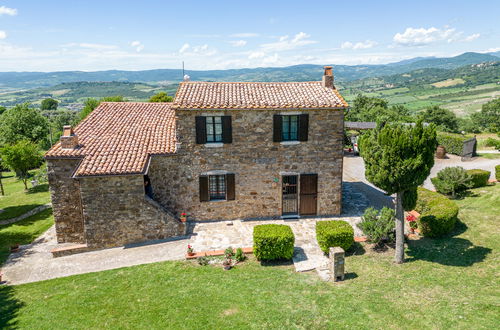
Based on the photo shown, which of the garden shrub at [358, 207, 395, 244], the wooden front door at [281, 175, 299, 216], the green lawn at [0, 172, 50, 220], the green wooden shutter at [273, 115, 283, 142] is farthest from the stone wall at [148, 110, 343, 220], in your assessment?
the green lawn at [0, 172, 50, 220]

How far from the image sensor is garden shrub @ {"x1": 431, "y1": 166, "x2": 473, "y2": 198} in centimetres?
1933

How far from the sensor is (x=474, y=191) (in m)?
19.9

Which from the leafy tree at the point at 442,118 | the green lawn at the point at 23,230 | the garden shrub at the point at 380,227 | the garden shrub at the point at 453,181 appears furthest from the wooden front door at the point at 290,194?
the leafy tree at the point at 442,118

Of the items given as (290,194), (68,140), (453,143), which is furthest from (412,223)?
(453,143)

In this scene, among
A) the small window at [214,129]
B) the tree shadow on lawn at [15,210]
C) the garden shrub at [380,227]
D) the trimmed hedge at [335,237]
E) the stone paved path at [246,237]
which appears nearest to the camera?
the trimmed hedge at [335,237]

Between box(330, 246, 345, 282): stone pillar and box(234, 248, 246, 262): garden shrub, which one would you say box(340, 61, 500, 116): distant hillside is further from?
box(234, 248, 246, 262): garden shrub

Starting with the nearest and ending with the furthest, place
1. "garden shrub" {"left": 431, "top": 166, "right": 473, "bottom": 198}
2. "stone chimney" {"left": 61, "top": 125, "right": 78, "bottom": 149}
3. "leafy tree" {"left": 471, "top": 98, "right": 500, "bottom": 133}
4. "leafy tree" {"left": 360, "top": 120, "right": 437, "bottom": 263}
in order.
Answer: "leafy tree" {"left": 360, "top": 120, "right": 437, "bottom": 263} → "stone chimney" {"left": 61, "top": 125, "right": 78, "bottom": 149} → "garden shrub" {"left": 431, "top": 166, "right": 473, "bottom": 198} → "leafy tree" {"left": 471, "top": 98, "right": 500, "bottom": 133}

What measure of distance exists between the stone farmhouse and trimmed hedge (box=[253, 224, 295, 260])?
15.7 feet

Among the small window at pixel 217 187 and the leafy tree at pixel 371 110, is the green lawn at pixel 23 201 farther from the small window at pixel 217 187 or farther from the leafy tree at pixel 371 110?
the leafy tree at pixel 371 110

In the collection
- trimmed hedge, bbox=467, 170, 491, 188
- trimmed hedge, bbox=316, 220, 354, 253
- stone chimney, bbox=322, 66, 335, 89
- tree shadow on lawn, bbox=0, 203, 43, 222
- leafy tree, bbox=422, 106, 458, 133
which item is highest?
stone chimney, bbox=322, 66, 335, 89

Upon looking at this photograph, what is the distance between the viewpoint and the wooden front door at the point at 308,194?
59.3 ft

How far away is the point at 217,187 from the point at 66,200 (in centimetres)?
787

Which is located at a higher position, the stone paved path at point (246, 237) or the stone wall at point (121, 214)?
the stone wall at point (121, 214)

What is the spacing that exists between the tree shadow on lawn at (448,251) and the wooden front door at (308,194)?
540 cm
